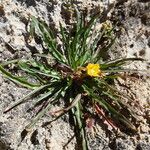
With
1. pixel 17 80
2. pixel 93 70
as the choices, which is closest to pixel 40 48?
pixel 17 80

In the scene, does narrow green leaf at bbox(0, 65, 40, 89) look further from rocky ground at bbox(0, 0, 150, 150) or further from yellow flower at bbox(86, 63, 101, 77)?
A: yellow flower at bbox(86, 63, 101, 77)

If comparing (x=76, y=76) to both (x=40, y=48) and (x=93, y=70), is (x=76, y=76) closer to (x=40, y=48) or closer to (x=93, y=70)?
(x=93, y=70)

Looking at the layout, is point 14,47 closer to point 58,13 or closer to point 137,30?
point 58,13

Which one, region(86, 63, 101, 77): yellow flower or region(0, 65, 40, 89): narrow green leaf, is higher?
region(0, 65, 40, 89): narrow green leaf

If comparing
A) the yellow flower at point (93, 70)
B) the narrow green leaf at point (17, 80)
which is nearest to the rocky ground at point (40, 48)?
the narrow green leaf at point (17, 80)

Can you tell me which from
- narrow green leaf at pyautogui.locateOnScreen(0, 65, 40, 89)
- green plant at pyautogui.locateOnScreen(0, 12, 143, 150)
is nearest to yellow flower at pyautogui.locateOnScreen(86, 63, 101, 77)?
green plant at pyautogui.locateOnScreen(0, 12, 143, 150)

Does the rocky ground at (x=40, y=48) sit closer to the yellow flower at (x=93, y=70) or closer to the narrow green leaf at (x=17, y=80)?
the narrow green leaf at (x=17, y=80)
